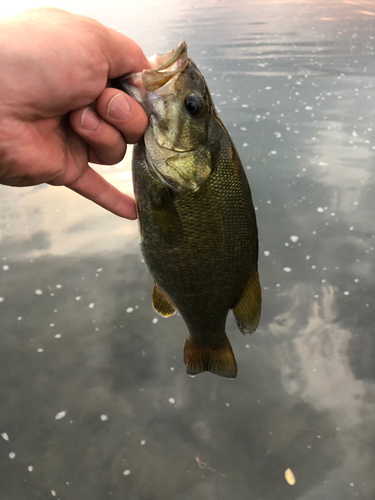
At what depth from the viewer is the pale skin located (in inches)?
29.6

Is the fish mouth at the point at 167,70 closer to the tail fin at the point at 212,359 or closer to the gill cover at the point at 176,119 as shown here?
the gill cover at the point at 176,119

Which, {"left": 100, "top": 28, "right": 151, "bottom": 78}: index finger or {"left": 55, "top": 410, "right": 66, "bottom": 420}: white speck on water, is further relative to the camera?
{"left": 55, "top": 410, "right": 66, "bottom": 420}: white speck on water

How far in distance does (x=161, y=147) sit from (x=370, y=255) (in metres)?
1.90

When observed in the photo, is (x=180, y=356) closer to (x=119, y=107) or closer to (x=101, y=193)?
(x=101, y=193)

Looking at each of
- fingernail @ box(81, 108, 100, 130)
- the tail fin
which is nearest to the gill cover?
fingernail @ box(81, 108, 100, 130)

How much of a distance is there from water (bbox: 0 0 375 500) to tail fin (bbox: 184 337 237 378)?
55cm

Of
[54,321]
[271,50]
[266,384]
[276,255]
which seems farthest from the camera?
[271,50]

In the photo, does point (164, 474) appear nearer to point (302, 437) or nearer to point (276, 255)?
point (302, 437)

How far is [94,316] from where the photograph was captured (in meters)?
2.01

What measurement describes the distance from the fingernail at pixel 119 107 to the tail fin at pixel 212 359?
29.2 inches

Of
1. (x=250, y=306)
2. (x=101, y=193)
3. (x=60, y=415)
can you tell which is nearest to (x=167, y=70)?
(x=101, y=193)

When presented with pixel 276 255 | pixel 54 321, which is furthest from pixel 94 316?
pixel 276 255

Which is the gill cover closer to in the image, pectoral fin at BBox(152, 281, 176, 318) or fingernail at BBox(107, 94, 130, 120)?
fingernail at BBox(107, 94, 130, 120)

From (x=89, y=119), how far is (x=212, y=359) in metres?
0.83
